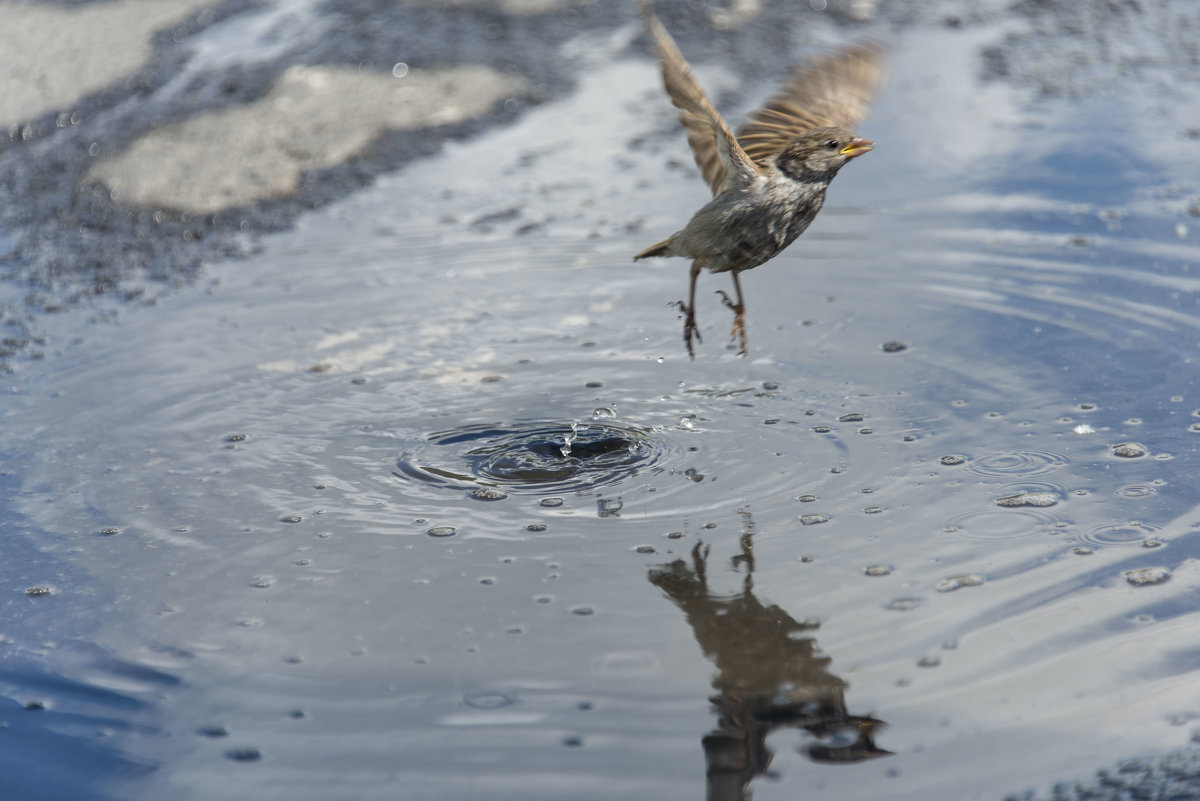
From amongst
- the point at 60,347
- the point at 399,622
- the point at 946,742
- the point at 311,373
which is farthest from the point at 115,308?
the point at 946,742

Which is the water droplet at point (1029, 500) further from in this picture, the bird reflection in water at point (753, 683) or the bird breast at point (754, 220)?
the bird breast at point (754, 220)

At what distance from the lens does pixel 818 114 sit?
5.09m

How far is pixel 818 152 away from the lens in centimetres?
437

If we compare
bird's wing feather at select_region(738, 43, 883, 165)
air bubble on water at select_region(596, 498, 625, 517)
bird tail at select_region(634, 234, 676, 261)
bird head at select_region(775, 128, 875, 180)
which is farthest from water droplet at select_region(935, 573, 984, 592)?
bird's wing feather at select_region(738, 43, 883, 165)

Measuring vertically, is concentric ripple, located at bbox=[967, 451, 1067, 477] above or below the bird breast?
below

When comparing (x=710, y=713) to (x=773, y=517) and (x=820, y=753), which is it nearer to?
(x=820, y=753)

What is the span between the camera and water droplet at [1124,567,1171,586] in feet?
12.1

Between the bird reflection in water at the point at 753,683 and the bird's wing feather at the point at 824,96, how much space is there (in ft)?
6.45

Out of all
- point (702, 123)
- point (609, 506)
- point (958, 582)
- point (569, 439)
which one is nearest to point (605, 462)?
point (569, 439)

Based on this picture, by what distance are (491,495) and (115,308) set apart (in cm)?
278

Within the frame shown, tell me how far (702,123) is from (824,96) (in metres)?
0.91

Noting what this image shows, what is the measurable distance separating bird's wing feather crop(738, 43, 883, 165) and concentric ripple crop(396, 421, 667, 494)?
1.36 meters

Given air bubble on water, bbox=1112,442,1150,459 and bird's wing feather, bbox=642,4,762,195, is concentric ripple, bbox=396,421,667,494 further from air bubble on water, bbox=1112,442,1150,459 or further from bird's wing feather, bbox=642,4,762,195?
air bubble on water, bbox=1112,442,1150,459

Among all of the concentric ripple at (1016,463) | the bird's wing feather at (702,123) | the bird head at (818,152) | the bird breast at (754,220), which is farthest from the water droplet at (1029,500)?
the bird's wing feather at (702,123)
